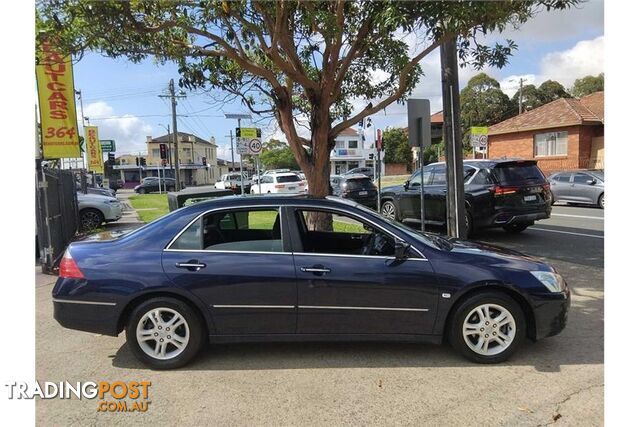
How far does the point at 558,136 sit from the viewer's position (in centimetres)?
2917

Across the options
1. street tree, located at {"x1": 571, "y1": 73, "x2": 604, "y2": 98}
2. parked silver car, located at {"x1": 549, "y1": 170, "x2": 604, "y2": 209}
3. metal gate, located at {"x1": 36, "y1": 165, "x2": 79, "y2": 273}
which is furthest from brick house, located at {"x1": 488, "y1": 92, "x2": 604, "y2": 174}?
metal gate, located at {"x1": 36, "y1": 165, "x2": 79, "y2": 273}

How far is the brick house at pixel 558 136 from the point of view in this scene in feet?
91.1

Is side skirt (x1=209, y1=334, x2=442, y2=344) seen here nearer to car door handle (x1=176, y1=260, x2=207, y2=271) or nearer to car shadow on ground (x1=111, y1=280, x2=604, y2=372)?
car shadow on ground (x1=111, y1=280, x2=604, y2=372)

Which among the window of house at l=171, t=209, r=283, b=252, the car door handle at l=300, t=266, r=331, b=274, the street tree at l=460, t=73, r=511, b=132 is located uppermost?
the street tree at l=460, t=73, r=511, b=132

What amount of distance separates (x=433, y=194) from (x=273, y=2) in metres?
6.01

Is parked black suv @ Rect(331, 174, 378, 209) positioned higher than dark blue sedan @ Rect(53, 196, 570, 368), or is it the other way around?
parked black suv @ Rect(331, 174, 378, 209)

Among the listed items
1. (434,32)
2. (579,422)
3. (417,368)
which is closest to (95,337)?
(417,368)

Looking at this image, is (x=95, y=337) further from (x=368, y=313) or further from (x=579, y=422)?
(x=579, y=422)

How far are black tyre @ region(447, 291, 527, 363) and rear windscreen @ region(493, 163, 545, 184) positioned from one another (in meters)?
6.43

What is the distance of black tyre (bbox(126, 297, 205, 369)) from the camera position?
4051mm

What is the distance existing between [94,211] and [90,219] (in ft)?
0.87

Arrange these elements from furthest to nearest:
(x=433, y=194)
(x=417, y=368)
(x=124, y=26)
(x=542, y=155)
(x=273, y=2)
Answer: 1. (x=542, y=155)
2. (x=433, y=194)
3. (x=273, y=2)
4. (x=124, y=26)
5. (x=417, y=368)

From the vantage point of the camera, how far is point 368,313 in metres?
4.09

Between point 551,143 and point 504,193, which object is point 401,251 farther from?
point 551,143
